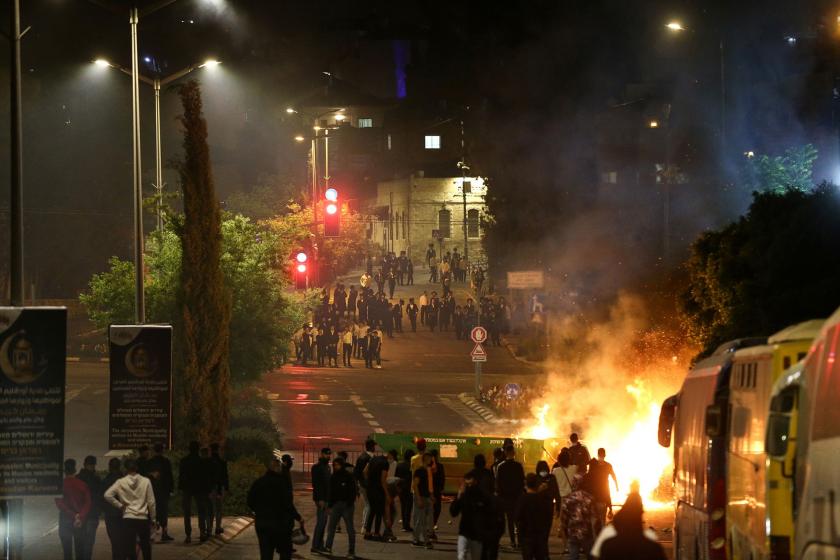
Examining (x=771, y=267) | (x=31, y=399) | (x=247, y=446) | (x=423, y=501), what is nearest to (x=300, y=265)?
(x=247, y=446)

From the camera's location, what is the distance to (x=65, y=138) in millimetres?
63062

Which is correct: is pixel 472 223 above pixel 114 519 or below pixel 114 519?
above

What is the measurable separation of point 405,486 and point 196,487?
13.3 feet

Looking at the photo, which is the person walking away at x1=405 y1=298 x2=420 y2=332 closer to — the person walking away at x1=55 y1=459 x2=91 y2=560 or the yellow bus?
the person walking away at x1=55 y1=459 x2=91 y2=560

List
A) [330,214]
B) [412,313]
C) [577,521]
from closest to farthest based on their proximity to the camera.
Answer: [577,521]
[330,214]
[412,313]

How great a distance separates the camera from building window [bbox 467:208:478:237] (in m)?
91.4

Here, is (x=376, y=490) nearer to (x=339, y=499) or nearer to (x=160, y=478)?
(x=339, y=499)

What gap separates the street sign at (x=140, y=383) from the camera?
69.5 ft

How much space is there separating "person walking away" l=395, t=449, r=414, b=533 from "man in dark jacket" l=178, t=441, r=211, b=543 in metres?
3.48

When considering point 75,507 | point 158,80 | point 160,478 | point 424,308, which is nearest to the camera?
point 75,507

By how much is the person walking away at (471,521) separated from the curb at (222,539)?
4.17m

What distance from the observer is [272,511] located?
16.1 m

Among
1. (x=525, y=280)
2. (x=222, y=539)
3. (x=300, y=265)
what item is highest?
(x=300, y=265)

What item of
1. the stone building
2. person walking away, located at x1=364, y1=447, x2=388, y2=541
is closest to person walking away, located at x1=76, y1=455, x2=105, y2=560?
person walking away, located at x1=364, y1=447, x2=388, y2=541
